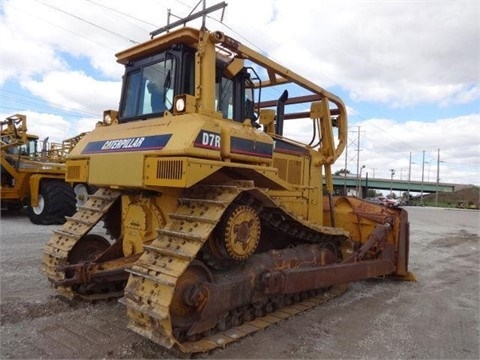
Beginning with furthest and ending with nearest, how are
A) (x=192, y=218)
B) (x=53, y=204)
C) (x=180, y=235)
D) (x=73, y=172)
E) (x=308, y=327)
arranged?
(x=53, y=204)
(x=73, y=172)
(x=308, y=327)
(x=192, y=218)
(x=180, y=235)

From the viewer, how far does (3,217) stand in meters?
14.3

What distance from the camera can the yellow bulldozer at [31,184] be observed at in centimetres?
1293

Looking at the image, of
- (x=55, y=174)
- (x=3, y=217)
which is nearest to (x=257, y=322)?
(x=55, y=174)

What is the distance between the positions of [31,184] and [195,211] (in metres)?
10.9

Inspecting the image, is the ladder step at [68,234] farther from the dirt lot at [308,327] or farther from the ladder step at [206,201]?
the ladder step at [206,201]

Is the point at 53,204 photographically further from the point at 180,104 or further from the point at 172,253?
the point at 172,253

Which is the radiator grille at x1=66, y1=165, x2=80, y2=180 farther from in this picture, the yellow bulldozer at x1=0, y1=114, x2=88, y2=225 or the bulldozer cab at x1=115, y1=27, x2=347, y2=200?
the yellow bulldozer at x1=0, y1=114, x2=88, y2=225

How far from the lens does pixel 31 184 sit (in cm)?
1341

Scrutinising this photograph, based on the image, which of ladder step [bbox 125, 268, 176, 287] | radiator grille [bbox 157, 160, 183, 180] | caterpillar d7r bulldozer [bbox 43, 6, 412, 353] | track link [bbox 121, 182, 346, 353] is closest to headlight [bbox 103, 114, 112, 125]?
caterpillar d7r bulldozer [bbox 43, 6, 412, 353]

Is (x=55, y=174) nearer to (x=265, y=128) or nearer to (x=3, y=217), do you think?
(x=3, y=217)

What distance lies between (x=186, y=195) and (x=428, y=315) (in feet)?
12.1

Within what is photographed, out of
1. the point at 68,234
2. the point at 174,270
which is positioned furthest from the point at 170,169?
the point at 68,234

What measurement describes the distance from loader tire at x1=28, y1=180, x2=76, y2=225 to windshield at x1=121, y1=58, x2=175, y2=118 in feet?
27.6

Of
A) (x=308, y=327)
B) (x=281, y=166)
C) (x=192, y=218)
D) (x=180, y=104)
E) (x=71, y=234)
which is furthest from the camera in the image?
(x=281, y=166)
